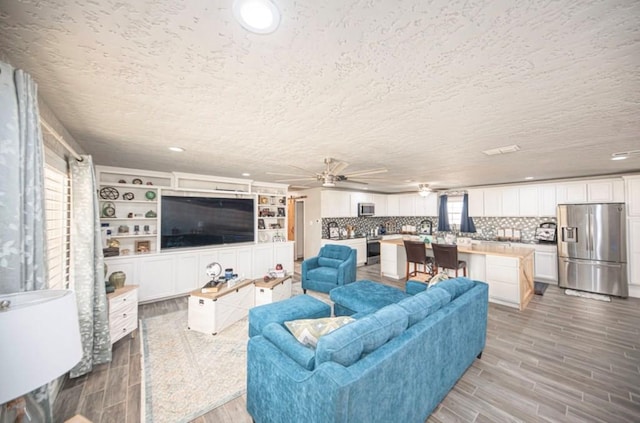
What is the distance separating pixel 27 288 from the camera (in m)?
1.13

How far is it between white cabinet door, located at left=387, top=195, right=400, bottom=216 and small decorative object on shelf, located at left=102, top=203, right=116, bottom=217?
6.98 metres

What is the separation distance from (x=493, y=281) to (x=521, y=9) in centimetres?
426

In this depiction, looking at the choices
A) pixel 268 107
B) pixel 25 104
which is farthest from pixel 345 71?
pixel 25 104

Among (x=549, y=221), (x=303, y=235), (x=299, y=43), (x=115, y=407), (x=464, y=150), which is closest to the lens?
(x=299, y=43)

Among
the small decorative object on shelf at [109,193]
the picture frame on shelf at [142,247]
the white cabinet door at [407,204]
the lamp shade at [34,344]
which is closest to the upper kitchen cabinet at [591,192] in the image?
the white cabinet door at [407,204]

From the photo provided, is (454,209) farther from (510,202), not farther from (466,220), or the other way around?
Answer: (510,202)

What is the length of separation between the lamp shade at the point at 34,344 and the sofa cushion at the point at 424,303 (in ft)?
5.85

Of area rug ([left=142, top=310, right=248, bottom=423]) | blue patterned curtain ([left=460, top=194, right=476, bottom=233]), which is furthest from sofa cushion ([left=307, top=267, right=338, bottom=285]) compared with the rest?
Result: blue patterned curtain ([left=460, top=194, right=476, bottom=233])

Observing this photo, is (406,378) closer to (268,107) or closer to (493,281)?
(268,107)

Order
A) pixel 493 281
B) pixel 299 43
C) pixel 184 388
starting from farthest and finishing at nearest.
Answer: pixel 493 281 → pixel 184 388 → pixel 299 43

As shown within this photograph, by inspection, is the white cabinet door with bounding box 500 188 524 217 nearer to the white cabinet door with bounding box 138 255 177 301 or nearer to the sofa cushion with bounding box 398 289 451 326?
the sofa cushion with bounding box 398 289 451 326

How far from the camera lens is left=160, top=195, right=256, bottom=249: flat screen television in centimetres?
437

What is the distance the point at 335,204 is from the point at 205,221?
3319 mm

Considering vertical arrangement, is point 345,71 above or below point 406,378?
above
